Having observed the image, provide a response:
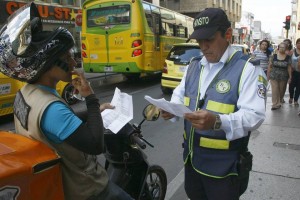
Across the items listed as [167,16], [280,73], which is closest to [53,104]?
[280,73]

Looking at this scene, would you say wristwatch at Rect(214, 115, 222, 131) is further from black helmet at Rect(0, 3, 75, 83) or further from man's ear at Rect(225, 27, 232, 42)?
black helmet at Rect(0, 3, 75, 83)

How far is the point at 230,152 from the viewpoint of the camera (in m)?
1.91

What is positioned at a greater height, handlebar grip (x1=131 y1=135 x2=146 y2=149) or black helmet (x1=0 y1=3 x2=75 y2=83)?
black helmet (x1=0 y1=3 x2=75 y2=83)

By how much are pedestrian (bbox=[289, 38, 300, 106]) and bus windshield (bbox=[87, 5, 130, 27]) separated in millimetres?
5849

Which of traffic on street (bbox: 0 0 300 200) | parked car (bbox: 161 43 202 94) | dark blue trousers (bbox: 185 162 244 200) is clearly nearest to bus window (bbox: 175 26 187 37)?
parked car (bbox: 161 43 202 94)

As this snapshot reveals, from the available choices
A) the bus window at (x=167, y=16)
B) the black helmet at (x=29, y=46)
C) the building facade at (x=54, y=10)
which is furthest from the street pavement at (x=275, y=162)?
the building facade at (x=54, y=10)

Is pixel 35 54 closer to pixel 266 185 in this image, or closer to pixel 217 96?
pixel 217 96

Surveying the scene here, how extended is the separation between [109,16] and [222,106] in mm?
10876

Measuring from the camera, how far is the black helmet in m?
1.59

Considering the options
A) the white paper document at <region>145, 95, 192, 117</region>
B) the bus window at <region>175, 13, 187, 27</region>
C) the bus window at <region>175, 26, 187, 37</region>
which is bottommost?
the white paper document at <region>145, 95, 192, 117</region>

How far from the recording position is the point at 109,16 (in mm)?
12094

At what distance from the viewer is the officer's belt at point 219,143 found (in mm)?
1891

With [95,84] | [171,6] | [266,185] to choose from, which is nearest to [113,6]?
[95,84]

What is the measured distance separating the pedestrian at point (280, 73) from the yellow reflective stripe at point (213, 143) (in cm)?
676
